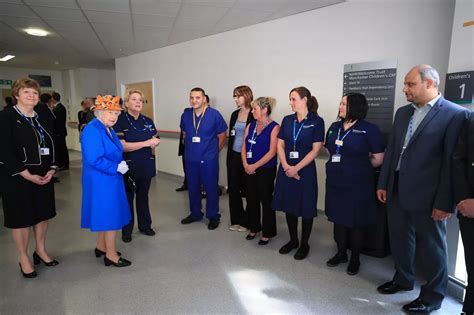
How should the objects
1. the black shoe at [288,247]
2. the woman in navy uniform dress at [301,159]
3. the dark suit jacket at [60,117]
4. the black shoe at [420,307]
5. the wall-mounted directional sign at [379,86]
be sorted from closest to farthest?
the black shoe at [420,307] → the woman in navy uniform dress at [301,159] → the black shoe at [288,247] → the wall-mounted directional sign at [379,86] → the dark suit jacket at [60,117]

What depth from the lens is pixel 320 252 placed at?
2.90 m

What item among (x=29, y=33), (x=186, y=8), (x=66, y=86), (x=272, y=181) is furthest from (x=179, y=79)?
(x=66, y=86)

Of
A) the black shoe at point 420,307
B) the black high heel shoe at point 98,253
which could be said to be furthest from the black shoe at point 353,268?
the black high heel shoe at point 98,253

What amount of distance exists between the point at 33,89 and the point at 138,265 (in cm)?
162

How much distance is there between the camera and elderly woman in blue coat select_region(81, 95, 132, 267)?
2242 mm

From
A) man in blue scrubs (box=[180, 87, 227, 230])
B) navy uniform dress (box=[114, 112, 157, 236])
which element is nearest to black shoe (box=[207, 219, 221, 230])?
man in blue scrubs (box=[180, 87, 227, 230])

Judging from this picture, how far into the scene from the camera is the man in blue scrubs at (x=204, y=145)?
11.0 ft

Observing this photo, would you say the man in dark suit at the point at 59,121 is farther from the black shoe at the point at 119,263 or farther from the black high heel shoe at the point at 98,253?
the black shoe at the point at 119,263

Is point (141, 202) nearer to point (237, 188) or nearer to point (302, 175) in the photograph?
point (237, 188)

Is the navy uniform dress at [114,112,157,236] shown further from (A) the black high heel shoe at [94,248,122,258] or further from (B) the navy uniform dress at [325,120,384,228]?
(B) the navy uniform dress at [325,120,384,228]

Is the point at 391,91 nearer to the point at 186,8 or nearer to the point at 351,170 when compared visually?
the point at 351,170

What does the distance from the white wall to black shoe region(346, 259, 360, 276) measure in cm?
147

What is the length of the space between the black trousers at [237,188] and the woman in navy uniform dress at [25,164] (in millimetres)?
1709

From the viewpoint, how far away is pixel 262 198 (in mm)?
2994
